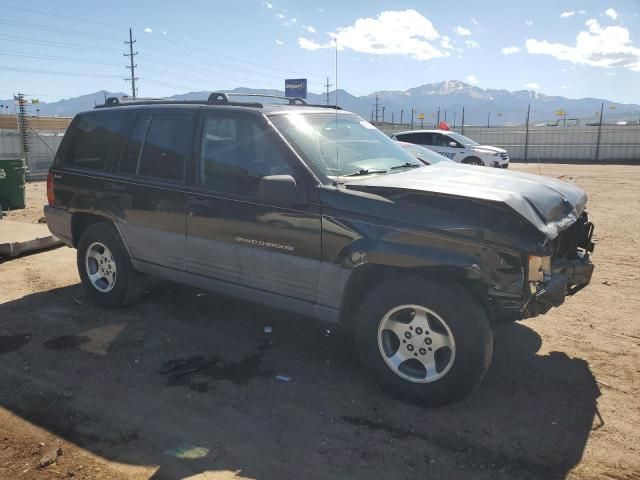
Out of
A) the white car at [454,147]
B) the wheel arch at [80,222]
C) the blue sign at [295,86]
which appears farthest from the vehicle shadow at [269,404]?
the blue sign at [295,86]

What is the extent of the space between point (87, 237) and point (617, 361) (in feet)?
16.1

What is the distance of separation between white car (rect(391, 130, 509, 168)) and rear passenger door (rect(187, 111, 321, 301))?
49.6 ft

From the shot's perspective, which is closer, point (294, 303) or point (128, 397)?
point (128, 397)

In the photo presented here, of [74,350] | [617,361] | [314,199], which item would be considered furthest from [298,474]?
[617,361]

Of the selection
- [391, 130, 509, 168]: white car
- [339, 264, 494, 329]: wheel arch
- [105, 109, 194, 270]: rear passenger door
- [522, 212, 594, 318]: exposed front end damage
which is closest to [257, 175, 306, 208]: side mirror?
[339, 264, 494, 329]: wheel arch

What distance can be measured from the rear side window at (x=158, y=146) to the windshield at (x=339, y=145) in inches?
36.4

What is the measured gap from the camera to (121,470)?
2.79m

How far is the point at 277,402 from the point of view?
3.48 m

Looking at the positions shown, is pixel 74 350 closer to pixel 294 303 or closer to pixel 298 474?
pixel 294 303

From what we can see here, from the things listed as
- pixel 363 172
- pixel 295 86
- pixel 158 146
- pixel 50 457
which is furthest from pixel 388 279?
pixel 295 86

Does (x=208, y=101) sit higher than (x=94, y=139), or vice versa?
(x=208, y=101)

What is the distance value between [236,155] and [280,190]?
0.80 metres

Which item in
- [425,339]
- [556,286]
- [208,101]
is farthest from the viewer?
[208,101]

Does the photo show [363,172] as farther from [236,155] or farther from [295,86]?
[295,86]
